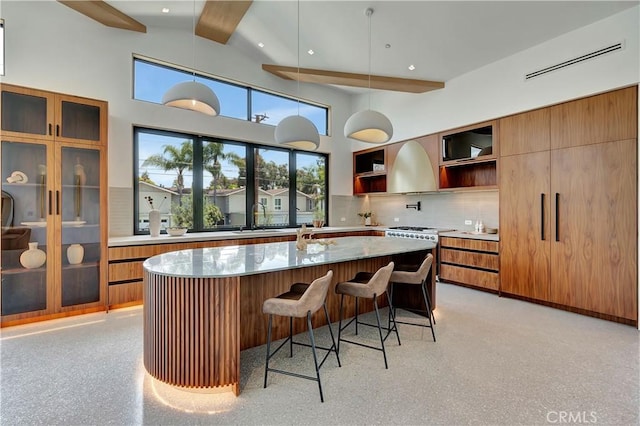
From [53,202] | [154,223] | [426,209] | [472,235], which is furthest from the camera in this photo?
[426,209]

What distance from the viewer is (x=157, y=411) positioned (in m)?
1.99

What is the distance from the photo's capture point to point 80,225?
3.78 m

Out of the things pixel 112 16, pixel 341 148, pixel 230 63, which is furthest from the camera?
pixel 341 148

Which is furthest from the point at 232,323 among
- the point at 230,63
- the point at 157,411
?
the point at 230,63

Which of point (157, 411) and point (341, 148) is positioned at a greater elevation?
point (341, 148)

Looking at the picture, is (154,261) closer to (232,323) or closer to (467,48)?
(232,323)

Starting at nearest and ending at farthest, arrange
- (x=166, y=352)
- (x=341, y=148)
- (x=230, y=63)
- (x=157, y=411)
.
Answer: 1. (x=157, y=411)
2. (x=166, y=352)
3. (x=230, y=63)
4. (x=341, y=148)

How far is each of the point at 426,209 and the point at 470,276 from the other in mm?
1629

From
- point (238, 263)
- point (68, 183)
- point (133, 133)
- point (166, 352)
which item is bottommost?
point (166, 352)

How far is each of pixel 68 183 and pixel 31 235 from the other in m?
0.69

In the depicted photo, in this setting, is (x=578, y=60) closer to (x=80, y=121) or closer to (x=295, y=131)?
(x=295, y=131)

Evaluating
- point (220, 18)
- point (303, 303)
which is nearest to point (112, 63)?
point (220, 18)

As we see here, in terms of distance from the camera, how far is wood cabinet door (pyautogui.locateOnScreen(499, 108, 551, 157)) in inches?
164

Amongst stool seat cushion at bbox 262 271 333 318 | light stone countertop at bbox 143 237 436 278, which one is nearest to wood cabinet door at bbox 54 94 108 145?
light stone countertop at bbox 143 237 436 278
